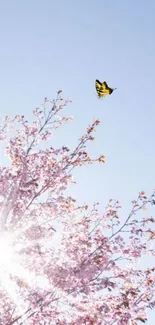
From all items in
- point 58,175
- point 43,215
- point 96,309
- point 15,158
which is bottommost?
point 96,309

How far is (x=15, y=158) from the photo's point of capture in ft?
34.8

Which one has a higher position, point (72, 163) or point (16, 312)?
point (72, 163)

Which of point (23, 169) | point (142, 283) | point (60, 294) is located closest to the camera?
point (60, 294)

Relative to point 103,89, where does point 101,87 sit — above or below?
above

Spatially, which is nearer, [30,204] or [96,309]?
[96,309]

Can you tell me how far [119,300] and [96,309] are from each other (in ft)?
2.15

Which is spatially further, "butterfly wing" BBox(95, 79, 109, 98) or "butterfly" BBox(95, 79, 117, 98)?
"butterfly wing" BBox(95, 79, 109, 98)

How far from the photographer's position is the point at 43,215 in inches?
395

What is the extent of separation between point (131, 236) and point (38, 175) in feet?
10.1

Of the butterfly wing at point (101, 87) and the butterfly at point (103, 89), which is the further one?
the butterfly wing at point (101, 87)

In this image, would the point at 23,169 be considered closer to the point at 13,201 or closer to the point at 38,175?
the point at 38,175

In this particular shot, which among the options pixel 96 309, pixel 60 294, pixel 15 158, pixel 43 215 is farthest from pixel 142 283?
pixel 15 158

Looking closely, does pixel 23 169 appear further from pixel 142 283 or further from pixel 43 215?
pixel 142 283

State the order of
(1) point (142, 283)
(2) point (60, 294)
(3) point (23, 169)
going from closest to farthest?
(2) point (60, 294) < (1) point (142, 283) < (3) point (23, 169)
